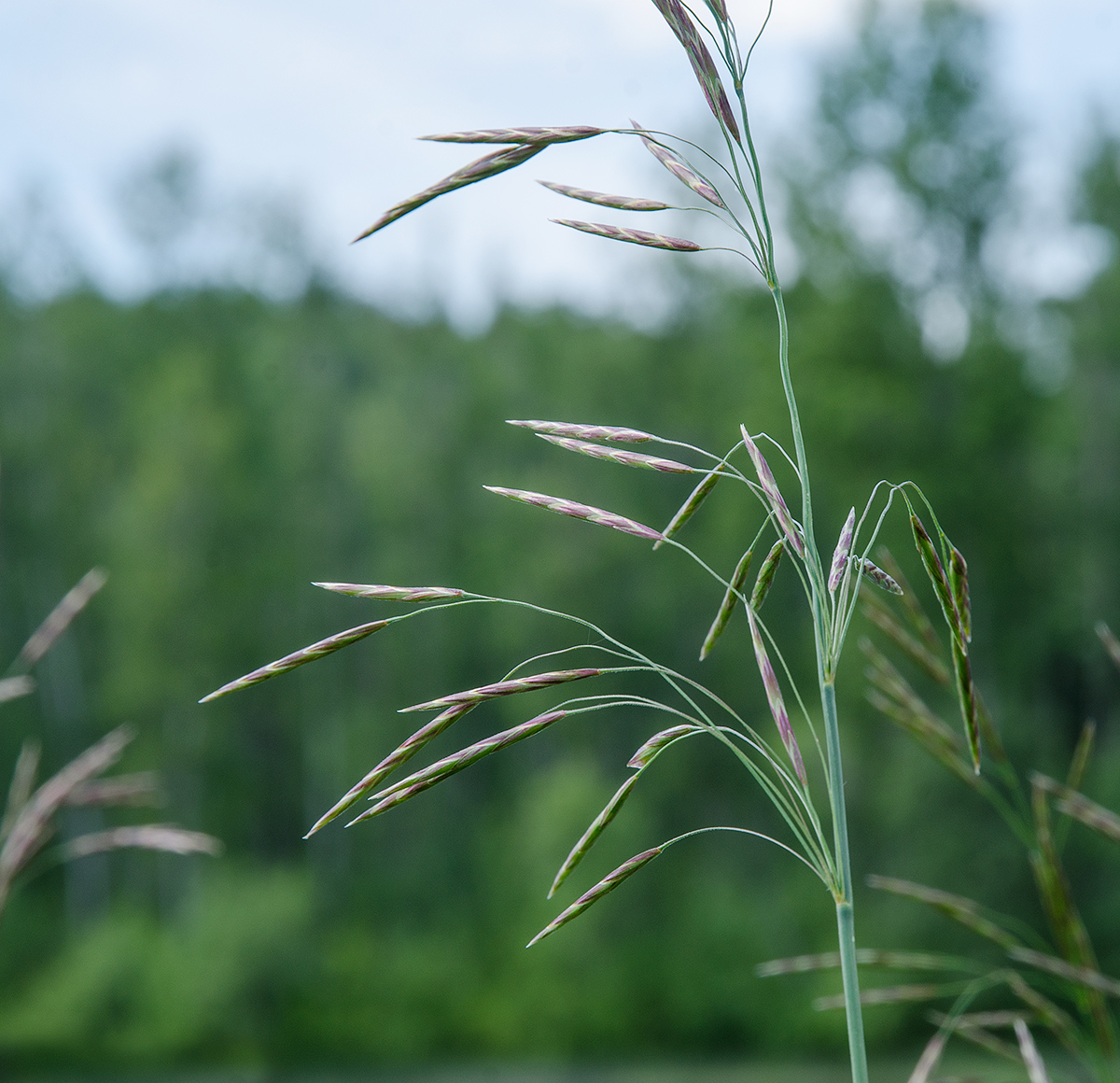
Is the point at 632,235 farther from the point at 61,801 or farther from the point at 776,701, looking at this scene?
the point at 61,801

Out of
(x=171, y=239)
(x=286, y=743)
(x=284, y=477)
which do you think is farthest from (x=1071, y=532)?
(x=171, y=239)

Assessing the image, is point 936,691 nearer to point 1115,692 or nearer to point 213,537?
point 1115,692

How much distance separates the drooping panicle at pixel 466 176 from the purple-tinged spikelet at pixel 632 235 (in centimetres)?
5

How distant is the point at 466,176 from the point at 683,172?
6.5 inches

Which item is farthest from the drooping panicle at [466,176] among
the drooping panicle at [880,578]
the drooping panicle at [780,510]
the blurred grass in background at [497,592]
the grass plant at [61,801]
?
the blurred grass in background at [497,592]

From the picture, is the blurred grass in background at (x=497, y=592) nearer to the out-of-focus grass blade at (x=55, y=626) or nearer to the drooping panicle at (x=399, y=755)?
the out-of-focus grass blade at (x=55, y=626)

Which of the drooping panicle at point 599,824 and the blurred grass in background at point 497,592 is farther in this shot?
the blurred grass in background at point 497,592

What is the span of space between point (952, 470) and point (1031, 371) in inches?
64.0

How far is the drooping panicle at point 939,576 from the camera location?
620 mm

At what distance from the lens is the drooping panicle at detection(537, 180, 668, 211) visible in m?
0.69

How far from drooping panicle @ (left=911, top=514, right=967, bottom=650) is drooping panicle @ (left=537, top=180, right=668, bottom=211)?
0.87 ft

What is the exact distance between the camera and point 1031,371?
411 inches

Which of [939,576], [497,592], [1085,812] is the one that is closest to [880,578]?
[939,576]

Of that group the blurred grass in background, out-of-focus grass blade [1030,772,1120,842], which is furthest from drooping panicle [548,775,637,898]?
the blurred grass in background
